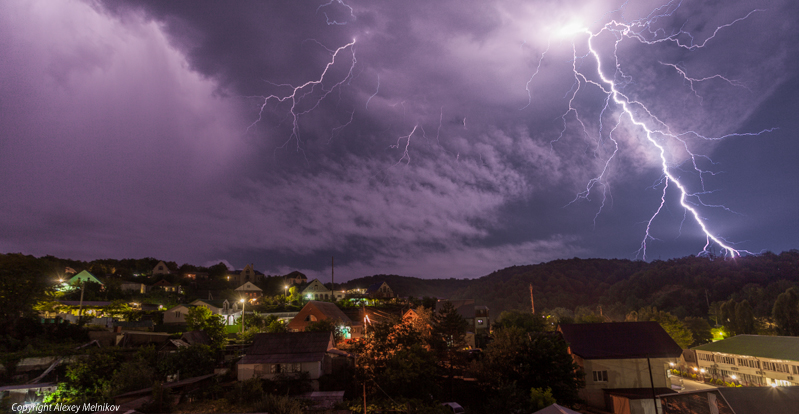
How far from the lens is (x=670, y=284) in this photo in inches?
3440

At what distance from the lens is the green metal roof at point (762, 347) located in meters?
29.0

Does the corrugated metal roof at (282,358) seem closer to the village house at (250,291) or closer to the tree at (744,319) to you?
the village house at (250,291)

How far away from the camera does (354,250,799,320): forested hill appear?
7469 centimetres

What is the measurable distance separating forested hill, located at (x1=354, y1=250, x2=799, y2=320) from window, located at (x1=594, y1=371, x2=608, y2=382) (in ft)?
175

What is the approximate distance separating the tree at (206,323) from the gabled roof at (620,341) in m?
28.5

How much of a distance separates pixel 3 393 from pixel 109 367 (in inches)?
183

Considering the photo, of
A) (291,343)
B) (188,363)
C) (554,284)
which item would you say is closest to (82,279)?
(188,363)

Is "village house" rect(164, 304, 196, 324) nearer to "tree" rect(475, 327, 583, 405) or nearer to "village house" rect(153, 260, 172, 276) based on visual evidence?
"tree" rect(475, 327, 583, 405)

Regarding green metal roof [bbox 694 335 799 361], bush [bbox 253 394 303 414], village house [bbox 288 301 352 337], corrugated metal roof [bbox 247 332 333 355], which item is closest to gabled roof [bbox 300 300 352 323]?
village house [bbox 288 301 352 337]

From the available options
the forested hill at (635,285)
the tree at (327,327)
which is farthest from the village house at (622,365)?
the forested hill at (635,285)

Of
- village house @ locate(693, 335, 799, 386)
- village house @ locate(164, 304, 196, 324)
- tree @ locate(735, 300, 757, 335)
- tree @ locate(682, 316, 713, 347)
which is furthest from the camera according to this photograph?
tree @ locate(735, 300, 757, 335)

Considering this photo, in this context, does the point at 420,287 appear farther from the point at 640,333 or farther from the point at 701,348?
the point at 640,333

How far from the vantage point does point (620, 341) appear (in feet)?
88.1

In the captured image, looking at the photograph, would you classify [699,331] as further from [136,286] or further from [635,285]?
[136,286]
